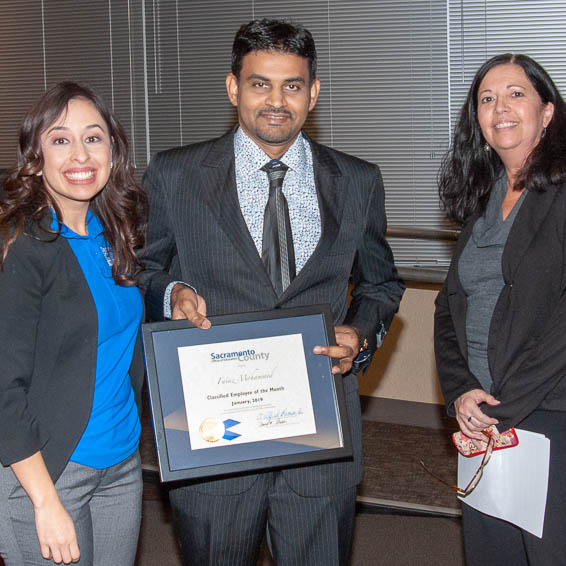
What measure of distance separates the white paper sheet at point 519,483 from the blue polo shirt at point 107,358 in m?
0.96

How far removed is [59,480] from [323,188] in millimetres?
1024

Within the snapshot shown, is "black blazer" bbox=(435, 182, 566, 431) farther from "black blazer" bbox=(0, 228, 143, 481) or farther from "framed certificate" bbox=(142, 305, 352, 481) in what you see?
"black blazer" bbox=(0, 228, 143, 481)

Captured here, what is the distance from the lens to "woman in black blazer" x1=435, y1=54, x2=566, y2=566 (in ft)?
6.82

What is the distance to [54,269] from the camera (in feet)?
5.90

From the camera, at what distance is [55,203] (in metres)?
1.91

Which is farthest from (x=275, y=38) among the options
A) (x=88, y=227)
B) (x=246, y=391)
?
(x=246, y=391)

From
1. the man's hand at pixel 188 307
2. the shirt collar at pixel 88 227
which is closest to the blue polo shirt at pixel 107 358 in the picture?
the shirt collar at pixel 88 227

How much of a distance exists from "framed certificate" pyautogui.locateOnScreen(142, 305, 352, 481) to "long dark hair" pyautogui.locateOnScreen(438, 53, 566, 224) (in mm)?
715

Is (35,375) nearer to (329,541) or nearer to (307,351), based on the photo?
(307,351)

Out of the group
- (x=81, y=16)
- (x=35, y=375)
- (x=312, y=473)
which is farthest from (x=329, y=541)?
(x=81, y=16)

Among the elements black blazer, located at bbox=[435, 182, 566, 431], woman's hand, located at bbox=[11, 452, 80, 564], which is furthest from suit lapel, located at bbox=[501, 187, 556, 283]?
woman's hand, located at bbox=[11, 452, 80, 564]

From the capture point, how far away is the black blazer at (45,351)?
1713mm

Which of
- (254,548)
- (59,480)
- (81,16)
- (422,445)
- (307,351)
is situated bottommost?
(422,445)

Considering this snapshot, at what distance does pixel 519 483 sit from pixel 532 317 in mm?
448
